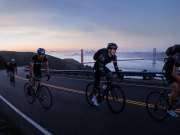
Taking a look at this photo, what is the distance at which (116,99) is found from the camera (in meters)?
12.4

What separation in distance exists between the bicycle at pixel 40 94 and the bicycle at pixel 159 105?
4.34 m

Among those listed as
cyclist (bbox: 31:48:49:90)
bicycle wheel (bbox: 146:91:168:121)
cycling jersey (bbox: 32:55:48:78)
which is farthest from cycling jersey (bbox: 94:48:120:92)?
cycling jersey (bbox: 32:55:48:78)

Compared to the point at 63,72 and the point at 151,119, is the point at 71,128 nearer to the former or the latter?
the point at 151,119

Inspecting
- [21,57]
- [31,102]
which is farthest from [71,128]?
[21,57]

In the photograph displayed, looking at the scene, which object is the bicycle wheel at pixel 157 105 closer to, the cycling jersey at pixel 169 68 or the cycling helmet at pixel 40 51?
the cycling jersey at pixel 169 68

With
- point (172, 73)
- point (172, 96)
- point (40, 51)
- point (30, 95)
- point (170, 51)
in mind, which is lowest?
point (30, 95)

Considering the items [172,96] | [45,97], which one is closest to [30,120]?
[45,97]

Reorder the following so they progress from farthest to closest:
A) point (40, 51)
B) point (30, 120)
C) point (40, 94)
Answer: point (40, 94) < point (40, 51) < point (30, 120)

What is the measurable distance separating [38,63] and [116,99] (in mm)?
3917

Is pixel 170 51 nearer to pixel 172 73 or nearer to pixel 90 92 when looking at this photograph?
pixel 172 73

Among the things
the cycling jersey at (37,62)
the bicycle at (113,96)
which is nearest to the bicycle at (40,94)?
the cycling jersey at (37,62)

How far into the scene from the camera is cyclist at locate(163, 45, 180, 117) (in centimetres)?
1022

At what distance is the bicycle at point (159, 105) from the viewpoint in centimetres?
1061

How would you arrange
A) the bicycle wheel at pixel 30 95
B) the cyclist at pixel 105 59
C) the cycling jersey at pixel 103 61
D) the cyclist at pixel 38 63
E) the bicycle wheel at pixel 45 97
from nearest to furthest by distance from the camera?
the cyclist at pixel 105 59 → the cycling jersey at pixel 103 61 → the bicycle wheel at pixel 45 97 → the cyclist at pixel 38 63 → the bicycle wheel at pixel 30 95
